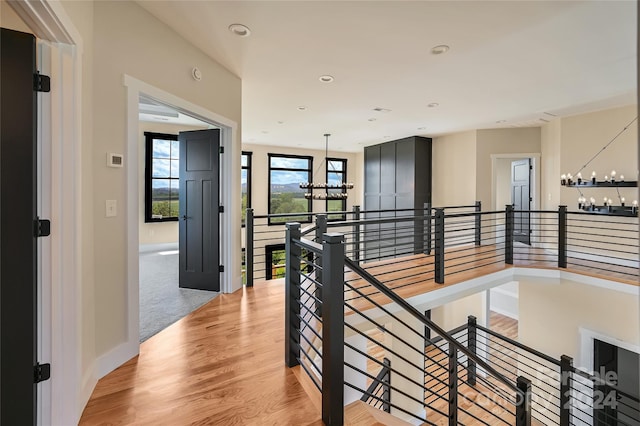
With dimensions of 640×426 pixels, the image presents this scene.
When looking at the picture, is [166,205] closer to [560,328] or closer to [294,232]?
[294,232]

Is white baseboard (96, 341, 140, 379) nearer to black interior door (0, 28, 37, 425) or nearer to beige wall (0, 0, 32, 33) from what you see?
black interior door (0, 28, 37, 425)

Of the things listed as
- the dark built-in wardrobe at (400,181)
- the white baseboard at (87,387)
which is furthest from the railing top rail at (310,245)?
the dark built-in wardrobe at (400,181)

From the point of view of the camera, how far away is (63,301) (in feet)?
5.54

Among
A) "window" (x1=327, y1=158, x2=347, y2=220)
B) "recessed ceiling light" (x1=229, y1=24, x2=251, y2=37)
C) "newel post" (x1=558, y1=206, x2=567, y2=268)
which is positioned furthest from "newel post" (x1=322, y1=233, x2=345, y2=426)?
"window" (x1=327, y1=158, x2=347, y2=220)

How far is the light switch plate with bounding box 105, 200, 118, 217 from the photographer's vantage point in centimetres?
224

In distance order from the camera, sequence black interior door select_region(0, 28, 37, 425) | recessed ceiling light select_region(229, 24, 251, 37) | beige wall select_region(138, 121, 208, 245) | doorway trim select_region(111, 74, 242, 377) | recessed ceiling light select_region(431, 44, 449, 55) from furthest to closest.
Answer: beige wall select_region(138, 121, 208, 245) → recessed ceiling light select_region(431, 44, 449, 55) → recessed ceiling light select_region(229, 24, 251, 37) → doorway trim select_region(111, 74, 242, 377) → black interior door select_region(0, 28, 37, 425)

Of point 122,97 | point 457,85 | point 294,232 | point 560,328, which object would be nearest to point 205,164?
point 122,97

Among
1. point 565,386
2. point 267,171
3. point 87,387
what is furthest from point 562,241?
point 267,171

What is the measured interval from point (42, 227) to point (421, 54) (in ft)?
11.4

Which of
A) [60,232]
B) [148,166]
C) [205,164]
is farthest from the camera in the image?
[148,166]

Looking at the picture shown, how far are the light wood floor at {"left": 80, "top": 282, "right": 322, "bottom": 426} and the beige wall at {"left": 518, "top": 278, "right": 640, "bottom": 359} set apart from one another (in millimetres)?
4431

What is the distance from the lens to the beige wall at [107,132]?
203 cm

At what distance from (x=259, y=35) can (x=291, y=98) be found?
1906 mm

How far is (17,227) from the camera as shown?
154cm
